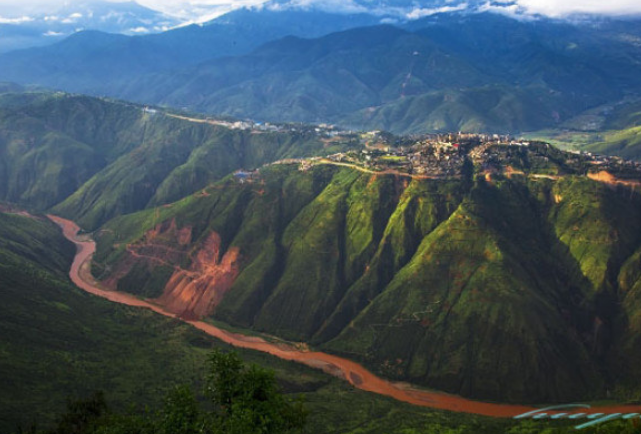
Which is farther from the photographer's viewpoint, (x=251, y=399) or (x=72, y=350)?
(x=72, y=350)

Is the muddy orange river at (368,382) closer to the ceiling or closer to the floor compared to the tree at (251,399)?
closer to the floor

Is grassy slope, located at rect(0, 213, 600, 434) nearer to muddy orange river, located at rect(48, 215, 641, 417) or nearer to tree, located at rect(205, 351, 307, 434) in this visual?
muddy orange river, located at rect(48, 215, 641, 417)

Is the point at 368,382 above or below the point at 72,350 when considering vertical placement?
below

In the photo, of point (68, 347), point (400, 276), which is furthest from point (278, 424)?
point (400, 276)

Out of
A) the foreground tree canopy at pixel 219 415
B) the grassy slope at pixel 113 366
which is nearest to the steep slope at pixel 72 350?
the grassy slope at pixel 113 366

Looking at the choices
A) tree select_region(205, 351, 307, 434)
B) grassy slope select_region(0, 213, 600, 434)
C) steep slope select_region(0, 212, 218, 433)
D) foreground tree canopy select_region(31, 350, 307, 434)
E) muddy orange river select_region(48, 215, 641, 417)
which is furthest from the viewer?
muddy orange river select_region(48, 215, 641, 417)

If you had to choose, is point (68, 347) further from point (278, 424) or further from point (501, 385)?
point (501, 385)

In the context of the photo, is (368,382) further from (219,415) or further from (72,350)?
(219,415)

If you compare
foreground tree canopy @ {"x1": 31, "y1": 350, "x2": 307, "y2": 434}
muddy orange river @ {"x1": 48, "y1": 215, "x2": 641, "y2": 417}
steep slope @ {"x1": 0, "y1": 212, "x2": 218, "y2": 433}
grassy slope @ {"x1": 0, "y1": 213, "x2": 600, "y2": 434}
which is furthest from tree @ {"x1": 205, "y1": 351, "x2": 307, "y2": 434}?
muddy orange river @ {"x1": 48, "y1": 215, "x2": 641, "y2": 417}

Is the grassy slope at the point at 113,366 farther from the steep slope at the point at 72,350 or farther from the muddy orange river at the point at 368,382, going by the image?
the muddy orange river at the point at 368,382

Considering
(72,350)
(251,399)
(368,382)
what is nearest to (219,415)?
(251,399)

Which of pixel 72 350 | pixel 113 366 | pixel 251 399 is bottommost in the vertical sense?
pixel 113 366
